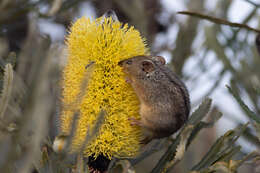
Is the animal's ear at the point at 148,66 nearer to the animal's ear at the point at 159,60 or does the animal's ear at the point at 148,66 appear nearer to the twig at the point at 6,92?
the animal's ear at the point at 159,60

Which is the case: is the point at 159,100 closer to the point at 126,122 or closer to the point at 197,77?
the point at 126,122

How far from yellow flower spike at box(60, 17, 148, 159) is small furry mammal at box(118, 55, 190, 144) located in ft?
0.23

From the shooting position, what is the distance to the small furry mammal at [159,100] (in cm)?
129

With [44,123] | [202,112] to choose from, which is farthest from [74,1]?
[44,123]

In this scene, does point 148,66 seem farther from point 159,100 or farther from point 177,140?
point 177,140

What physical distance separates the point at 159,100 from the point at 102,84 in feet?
1.04

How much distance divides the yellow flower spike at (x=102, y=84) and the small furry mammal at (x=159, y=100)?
2.7 inches

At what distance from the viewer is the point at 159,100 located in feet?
4.51

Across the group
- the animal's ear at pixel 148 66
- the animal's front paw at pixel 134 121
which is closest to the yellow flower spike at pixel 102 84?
the animal's front paw at pixel 134 121

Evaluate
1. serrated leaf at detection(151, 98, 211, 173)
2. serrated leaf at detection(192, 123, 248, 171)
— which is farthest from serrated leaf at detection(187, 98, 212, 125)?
serrated leaf at detection(192, 123, 248, 171)

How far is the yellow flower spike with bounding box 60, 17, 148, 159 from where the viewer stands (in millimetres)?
1138

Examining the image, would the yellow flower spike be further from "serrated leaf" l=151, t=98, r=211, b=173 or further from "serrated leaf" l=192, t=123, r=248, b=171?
"serrated leaf" l=192, t=123, r=248, b=171

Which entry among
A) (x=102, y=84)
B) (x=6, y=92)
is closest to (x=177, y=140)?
(x=102, y=84)

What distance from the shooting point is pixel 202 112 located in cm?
130
